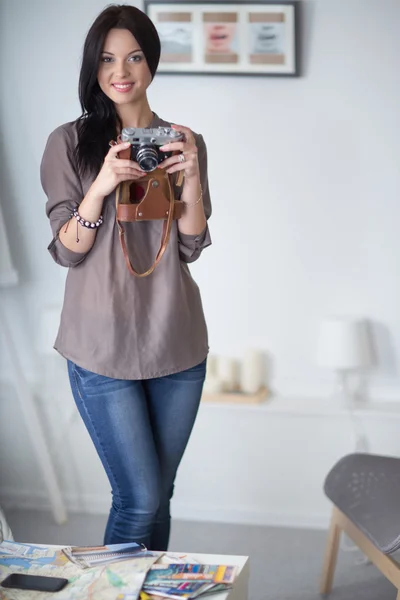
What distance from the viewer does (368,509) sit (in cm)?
189

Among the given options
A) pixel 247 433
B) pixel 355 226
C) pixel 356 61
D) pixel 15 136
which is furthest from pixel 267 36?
pixel 247 433

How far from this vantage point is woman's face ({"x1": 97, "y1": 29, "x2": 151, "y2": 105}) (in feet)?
5.20

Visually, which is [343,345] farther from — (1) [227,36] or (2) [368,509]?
(1) [227,36]

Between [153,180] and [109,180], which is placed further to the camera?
[153,180]

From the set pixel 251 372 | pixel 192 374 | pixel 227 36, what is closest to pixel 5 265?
pixel 251 372

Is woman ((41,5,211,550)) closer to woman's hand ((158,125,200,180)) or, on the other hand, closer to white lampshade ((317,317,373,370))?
woman's hand ((158,125,200,180))

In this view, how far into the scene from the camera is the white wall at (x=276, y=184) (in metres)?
2.44

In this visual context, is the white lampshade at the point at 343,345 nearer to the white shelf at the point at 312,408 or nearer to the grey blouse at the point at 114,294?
the white shelf at the point at 312,408

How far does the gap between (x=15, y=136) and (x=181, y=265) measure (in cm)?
108

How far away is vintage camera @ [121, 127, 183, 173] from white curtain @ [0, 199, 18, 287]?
101cm

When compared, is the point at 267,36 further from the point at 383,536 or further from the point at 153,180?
the point at 383,536

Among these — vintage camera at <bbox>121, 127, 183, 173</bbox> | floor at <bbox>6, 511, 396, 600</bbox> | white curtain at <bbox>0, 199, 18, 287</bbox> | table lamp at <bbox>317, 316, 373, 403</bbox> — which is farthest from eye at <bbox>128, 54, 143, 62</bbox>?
floor at <bbox>6, 511, 396, 600</bbox>

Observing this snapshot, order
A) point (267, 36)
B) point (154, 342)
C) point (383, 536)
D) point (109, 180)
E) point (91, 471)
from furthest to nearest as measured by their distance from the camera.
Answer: point (91, 471)
point (267, 36)
point (383, 536)
point (154, 342)
point (109, 180)

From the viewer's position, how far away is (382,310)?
2555mm
